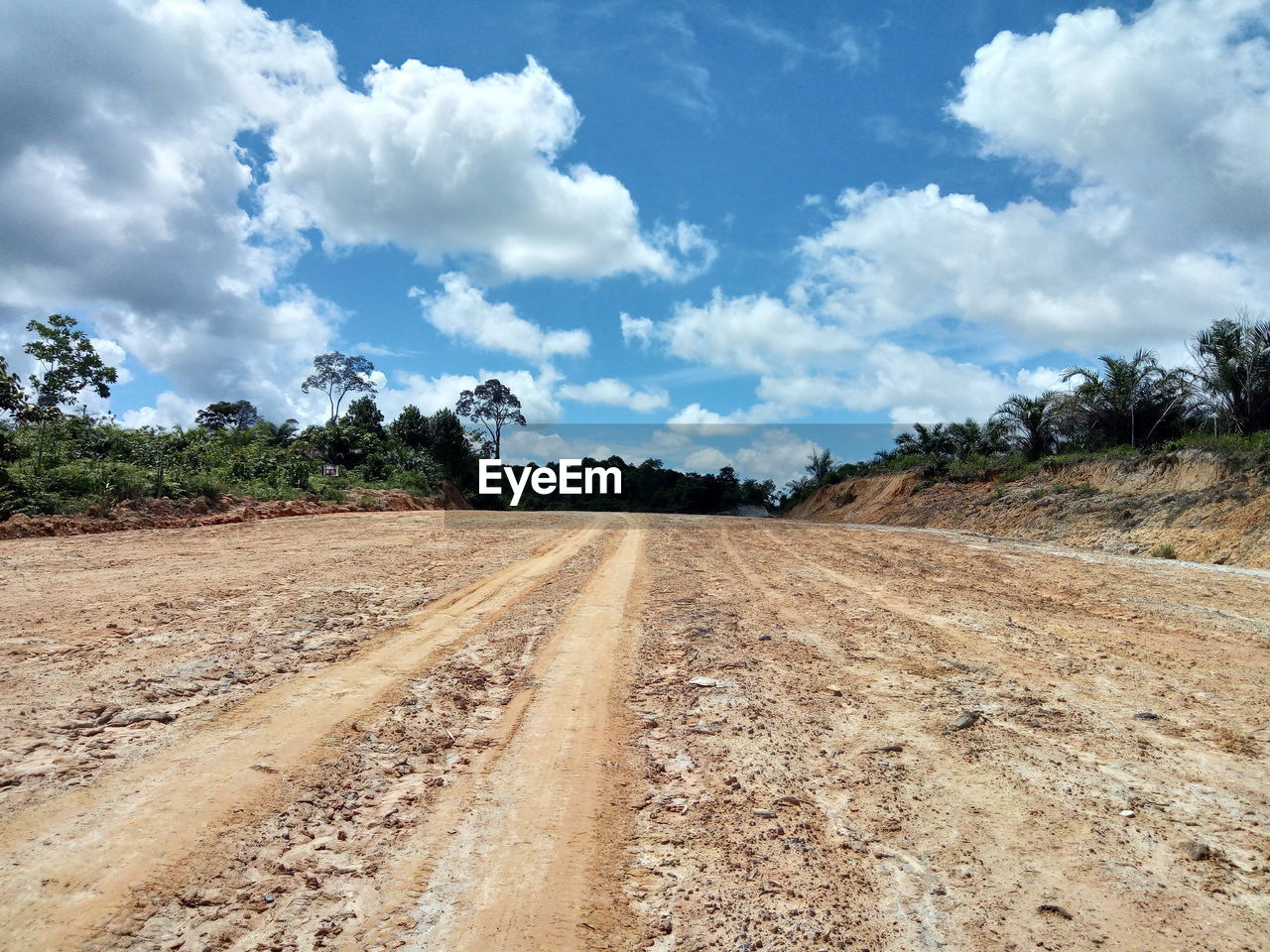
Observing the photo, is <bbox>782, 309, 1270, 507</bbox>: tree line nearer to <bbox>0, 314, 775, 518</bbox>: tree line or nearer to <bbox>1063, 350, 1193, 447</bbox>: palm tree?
<bbox>1063, 350, 1193, 447</bbox>: palm tree

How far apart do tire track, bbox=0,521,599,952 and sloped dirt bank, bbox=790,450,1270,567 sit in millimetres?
15014

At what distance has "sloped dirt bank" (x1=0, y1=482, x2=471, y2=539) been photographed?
12.5 metres

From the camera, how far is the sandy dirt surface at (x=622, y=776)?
7.41ft

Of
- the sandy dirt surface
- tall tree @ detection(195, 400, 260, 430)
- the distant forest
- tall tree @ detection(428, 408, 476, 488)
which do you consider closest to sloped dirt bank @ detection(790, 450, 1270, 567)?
the distant forest

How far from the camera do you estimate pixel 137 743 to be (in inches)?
133

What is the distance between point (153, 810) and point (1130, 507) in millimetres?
19751

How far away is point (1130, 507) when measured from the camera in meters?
16.4

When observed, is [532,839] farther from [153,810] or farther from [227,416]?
[227,416]

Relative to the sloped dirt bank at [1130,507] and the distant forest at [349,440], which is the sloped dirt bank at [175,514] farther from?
the sloped dirt bank at [1130,507]

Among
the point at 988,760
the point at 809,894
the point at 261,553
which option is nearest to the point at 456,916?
the point at 809,894

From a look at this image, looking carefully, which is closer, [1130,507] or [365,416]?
[1130,507]

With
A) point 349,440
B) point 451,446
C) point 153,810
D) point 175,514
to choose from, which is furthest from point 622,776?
point 451,446

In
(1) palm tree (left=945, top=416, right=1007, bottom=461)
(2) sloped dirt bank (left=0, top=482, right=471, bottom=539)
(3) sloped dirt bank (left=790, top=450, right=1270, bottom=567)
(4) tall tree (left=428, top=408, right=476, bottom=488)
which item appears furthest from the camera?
(4) tall tree (left=428, top=408, right=476, bottom=488)

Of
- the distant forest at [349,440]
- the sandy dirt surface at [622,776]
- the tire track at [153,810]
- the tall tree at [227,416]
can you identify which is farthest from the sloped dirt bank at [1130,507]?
the tall tree at [227,416]
